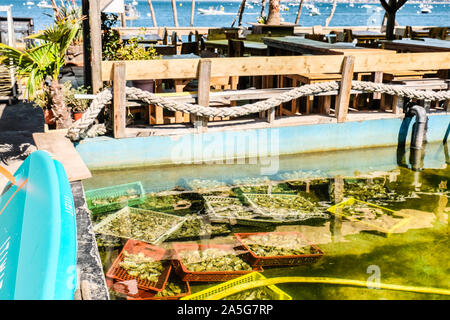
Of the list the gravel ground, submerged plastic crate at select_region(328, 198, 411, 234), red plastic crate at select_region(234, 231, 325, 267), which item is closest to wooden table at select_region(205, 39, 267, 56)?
the gravel ground

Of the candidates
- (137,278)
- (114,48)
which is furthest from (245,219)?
(114,48)

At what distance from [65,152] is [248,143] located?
2.73m

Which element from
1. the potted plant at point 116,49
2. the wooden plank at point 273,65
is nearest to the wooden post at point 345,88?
the wooden plank at point 273,65

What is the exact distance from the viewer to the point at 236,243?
5090 mm

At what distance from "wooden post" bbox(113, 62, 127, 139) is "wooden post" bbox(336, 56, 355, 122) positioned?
3.32m

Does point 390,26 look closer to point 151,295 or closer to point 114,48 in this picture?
point 114,48

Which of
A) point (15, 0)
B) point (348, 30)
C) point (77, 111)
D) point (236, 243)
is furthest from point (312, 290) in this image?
point (15, 0)

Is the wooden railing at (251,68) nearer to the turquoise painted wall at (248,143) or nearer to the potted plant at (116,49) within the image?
the turquoise painted wall at (248,143)

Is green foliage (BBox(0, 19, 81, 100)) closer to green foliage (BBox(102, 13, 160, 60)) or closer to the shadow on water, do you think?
green foliage (BBox(102, 13, 160, 60))

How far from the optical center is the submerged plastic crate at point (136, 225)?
5.16m

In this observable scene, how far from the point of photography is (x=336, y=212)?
593 cm

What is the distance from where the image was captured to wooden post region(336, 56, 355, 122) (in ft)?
23.6

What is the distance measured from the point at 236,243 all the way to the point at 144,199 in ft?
5.45
